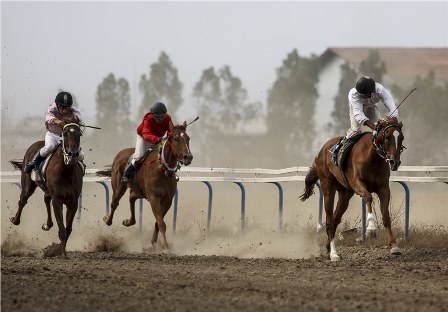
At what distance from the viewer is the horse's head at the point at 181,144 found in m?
14.3

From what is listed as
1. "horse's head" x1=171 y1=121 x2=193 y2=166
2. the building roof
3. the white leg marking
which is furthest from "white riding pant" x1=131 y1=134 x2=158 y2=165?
the building roof

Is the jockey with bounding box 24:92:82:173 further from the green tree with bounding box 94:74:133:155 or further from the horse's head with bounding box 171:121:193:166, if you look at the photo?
the green tree with bounding box 94:74:133:155

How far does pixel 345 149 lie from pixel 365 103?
2.30 feet

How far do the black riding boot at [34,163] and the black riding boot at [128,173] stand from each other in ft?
5.17

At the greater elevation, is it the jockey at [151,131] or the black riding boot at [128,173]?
the jockey at [151,131]

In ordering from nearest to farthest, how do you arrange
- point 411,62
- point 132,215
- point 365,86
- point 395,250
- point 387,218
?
1. point 395,250
2. point 387,218
3. point 365,86
4. point 132,215
5. point 411,62

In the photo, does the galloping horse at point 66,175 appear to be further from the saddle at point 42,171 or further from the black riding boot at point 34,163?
the black riding boot at point 34,163

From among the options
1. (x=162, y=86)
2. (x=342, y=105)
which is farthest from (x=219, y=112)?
(x=342, y=105)

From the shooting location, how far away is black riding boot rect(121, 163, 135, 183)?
15.9 m

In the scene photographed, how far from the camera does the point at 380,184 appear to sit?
13.2 meters

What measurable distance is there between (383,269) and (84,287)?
13.2 feet

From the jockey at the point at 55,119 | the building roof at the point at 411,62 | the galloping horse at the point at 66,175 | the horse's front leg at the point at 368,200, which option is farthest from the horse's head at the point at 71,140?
the building roof at the point at 411,62

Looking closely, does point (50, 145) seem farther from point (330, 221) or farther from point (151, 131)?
point (330, 221)

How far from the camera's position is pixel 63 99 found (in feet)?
47.5
